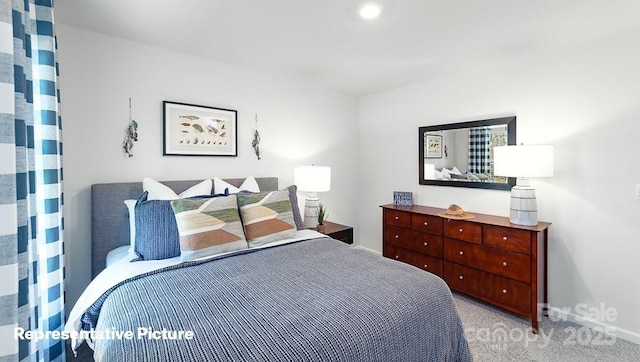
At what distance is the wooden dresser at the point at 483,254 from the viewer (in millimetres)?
2412

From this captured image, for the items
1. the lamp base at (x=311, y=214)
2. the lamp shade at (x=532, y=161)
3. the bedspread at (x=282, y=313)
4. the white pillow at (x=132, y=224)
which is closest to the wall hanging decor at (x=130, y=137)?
the white pillow at (x=132, y=224)

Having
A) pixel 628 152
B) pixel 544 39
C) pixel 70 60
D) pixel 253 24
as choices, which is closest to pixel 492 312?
pixel 628 152

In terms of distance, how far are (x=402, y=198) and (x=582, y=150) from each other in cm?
175

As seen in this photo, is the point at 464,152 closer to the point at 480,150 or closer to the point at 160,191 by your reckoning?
the point at 480,150

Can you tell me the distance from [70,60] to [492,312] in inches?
161

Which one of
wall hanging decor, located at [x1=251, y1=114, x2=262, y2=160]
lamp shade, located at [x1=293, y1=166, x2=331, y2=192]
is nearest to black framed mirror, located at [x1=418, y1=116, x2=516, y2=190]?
lamp shade, located at [x1=293, y1=166, x2=331, y2=192]

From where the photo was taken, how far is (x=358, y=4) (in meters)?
A: 1.88

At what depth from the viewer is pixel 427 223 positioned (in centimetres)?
312

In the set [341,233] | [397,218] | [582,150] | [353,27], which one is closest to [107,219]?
[341,233]

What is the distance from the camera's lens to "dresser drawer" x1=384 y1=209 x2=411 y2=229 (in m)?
3.33

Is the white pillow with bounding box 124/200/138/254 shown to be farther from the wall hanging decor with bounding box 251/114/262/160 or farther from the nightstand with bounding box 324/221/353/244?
the nightstand with bounding box 324/221/353/244

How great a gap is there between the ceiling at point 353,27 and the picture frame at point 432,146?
834 mm

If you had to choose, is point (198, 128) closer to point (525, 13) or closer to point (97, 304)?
point (97, 304)

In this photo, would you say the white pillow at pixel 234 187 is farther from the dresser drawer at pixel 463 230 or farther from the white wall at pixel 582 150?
the white wall at pixel 582 150
